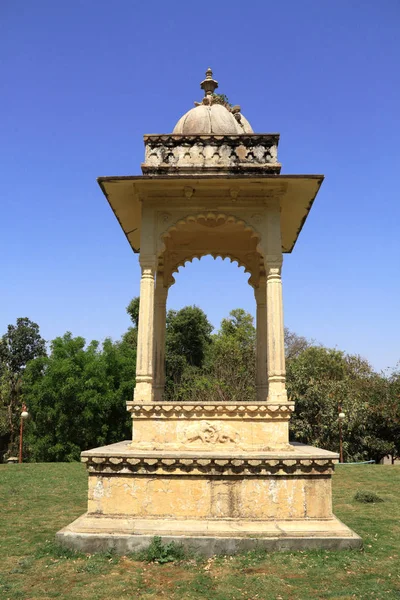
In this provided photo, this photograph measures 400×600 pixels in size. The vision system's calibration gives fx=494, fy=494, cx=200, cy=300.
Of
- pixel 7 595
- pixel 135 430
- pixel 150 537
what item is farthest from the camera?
pixel 135 430

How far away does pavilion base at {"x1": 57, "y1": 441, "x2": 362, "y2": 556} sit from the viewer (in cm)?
638

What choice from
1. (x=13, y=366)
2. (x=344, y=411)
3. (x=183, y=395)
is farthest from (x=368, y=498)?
(x=13, y=366)

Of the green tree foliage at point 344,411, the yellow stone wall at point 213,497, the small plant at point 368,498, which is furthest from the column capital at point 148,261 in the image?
the green tree foliage at point 344,411

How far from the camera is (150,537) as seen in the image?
609 cm

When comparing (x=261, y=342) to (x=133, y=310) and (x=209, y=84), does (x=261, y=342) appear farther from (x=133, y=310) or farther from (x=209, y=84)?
(x=133, y=310)

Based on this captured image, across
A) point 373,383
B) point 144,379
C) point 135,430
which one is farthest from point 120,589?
point 373,383

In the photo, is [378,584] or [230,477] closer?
[378,584]

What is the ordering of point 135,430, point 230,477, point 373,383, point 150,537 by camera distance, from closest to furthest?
point 150,537
point 230,477
point 135,430
point 373,383

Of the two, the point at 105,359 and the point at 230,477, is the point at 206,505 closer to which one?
the point at 230,477

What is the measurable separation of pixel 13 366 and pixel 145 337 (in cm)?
4209

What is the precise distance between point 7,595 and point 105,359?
21.2 m

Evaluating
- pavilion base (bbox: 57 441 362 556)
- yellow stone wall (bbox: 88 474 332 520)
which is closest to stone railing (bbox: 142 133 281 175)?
pavilion base (bbox: 57 441 362 556)

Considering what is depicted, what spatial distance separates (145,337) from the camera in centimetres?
743

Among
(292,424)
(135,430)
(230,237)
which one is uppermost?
(230,237)
